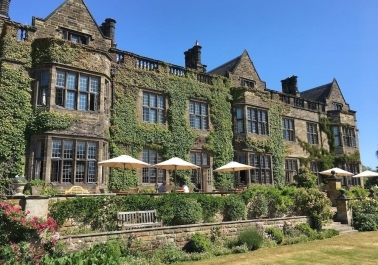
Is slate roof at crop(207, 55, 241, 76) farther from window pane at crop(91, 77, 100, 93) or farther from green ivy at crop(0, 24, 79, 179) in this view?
green ivy at crop(0, 24, 79, 179)

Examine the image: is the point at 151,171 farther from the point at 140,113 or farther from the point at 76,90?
the point at 76,90

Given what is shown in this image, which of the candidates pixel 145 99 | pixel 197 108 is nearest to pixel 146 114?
pixel 145 99

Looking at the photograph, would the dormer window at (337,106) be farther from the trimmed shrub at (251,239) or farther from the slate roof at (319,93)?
the trimmed shrub at (251,239)

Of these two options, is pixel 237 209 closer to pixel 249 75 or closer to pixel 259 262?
pixel 259 262

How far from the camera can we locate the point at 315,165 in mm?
32562

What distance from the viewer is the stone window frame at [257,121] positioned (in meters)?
27.5

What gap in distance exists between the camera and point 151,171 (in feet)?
71.8

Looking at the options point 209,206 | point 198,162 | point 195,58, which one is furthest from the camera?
point 195,58

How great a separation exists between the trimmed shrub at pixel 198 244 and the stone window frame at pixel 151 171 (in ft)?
27.3

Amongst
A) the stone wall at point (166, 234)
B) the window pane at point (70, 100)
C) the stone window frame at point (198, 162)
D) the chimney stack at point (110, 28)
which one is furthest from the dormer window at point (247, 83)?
the window pane at point (70, 100)

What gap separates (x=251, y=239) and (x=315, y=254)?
8.69 ft

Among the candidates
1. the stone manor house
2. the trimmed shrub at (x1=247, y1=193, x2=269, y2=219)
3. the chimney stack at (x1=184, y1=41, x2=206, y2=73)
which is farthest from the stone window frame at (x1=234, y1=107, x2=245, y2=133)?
the trimmed shrub at (x1=247, y1=193, x2=269, y2=219)

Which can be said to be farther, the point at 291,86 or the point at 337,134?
the point at 291,86

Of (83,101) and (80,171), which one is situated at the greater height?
(83,101)
